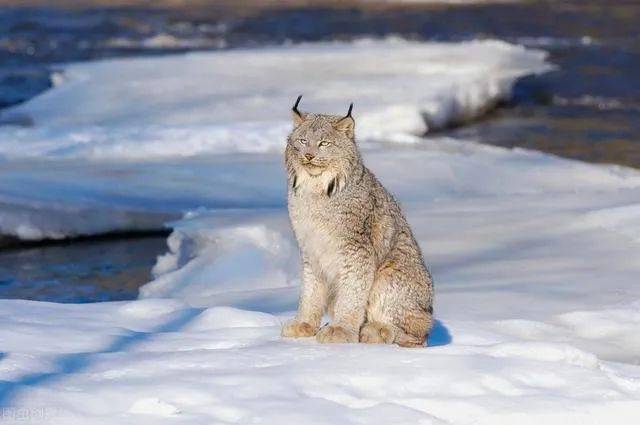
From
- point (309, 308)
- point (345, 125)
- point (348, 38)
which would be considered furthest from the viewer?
point (348, 38)

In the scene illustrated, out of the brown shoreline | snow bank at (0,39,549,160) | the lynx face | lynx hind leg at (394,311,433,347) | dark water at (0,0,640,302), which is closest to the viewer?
the lynx face

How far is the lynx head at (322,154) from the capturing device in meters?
4.83

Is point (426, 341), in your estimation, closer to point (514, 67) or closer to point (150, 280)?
point (150, 280)

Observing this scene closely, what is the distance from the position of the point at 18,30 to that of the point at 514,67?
13632 millimetres

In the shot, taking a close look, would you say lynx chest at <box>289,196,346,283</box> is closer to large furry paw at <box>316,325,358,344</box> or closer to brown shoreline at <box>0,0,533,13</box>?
large furry paw at <box>316,325,358,344</box>

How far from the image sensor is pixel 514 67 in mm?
18328

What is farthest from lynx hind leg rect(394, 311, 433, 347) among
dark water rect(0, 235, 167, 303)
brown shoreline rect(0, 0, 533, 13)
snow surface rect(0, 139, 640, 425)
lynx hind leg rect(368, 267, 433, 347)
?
brown shoreline rect(0, 0, 533, 13)

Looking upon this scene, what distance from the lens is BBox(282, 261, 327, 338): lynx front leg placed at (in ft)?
16.5

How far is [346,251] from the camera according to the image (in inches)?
193

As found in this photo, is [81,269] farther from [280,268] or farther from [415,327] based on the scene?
[415,327]

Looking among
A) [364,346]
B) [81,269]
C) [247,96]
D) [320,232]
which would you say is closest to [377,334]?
[364,346]

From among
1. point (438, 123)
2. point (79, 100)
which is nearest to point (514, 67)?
point (438, 123)

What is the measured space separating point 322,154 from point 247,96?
10.9m

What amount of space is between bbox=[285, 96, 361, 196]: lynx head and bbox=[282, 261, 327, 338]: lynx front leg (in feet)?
1.10
